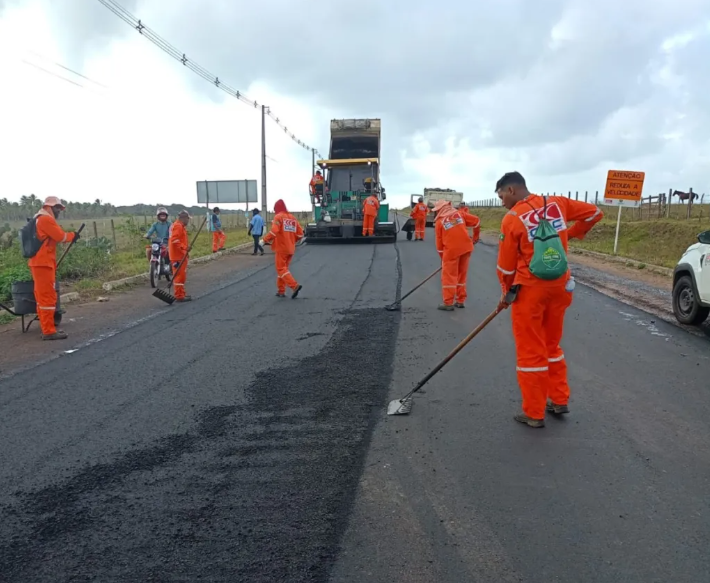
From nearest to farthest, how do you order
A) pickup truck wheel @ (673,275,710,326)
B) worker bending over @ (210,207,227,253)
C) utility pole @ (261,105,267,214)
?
pickup truck wheel @ (673,275,710,326)
worker bending over @ (210,207,227,253)
utility pole @ (261,105,267,214)

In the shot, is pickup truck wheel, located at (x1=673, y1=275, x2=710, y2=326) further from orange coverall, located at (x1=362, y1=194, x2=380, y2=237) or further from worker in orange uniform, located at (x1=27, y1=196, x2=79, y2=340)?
orange coverall, located at (x1=362, y1=194, x2=380, y2=237)

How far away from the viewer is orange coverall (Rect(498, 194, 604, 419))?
4438 mm

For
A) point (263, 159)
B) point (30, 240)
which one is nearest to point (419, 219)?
point (263, 159)

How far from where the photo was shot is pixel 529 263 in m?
4.43

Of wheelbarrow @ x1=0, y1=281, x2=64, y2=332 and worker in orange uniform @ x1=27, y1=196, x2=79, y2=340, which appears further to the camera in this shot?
wheelbarrow @ x1=0, y1=281, x2=64, y2=332

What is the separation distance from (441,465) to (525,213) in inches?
76.1

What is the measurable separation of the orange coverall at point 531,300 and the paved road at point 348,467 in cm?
35

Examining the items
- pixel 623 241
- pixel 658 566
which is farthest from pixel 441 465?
pixel 623 241

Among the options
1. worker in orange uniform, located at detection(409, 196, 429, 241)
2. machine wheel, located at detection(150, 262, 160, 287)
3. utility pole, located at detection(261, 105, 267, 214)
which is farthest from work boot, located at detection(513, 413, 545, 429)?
utility pole, located at detection(261, 105, 267, 214)

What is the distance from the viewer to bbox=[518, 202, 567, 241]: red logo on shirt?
175 inches

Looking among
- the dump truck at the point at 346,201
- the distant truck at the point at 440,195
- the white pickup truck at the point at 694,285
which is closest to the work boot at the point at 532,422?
the white pickup truck at the point at 694,285

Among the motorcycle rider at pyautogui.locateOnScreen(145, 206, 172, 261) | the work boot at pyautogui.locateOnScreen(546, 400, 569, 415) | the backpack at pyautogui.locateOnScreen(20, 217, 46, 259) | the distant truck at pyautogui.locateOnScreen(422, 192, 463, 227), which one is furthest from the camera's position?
the distant truck at pyautogui.locateOnScreen(422, 192, 463, 227)

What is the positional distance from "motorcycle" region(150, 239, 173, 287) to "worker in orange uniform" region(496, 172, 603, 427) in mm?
9406

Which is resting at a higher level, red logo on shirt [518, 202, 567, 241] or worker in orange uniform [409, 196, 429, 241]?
red logo on shirt [518, 202, 567, 241]
